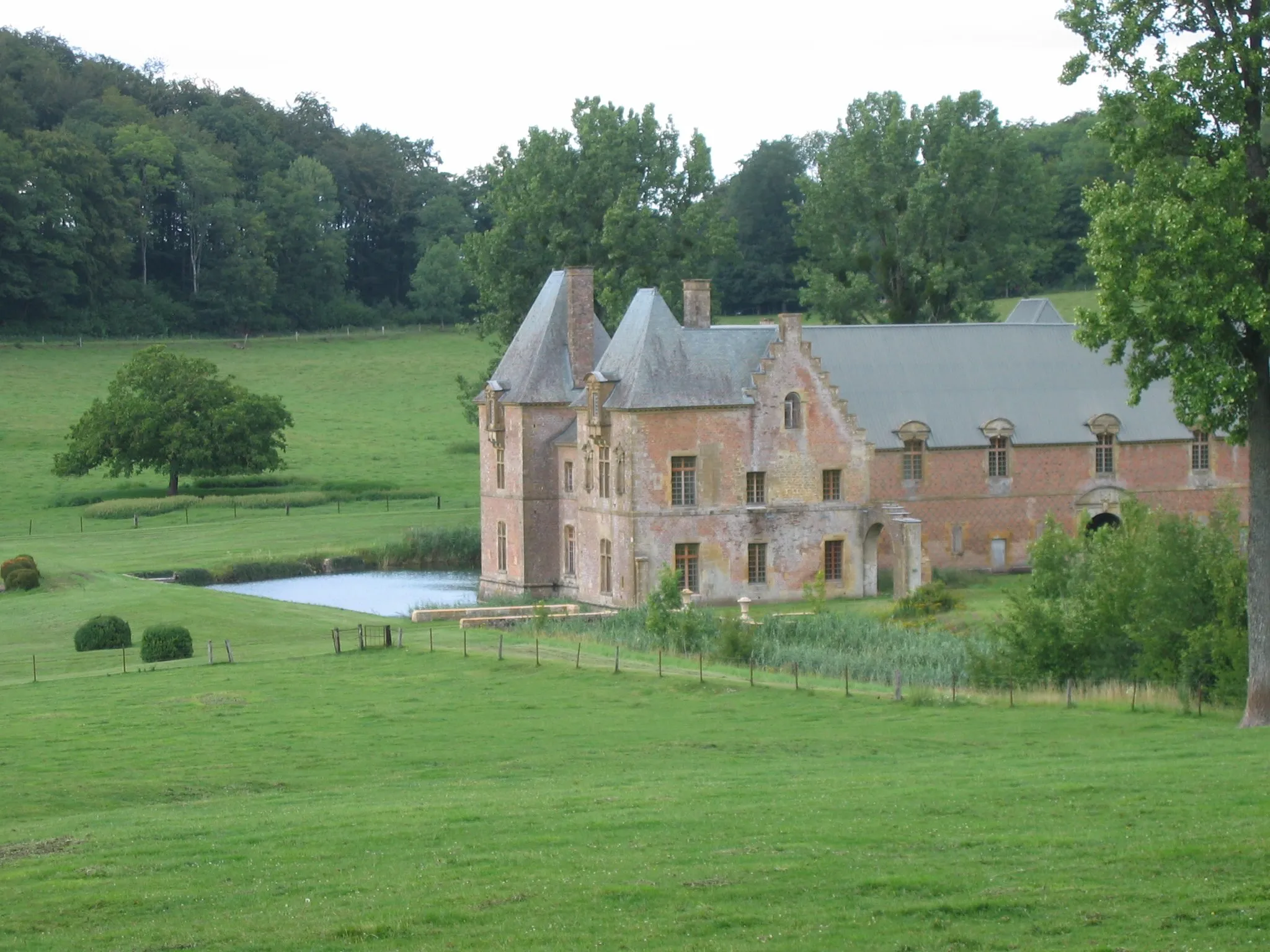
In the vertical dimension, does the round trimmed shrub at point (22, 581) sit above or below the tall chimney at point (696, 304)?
below

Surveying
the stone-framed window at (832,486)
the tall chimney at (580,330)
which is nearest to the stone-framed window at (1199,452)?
the stone-framed window at (832,486)

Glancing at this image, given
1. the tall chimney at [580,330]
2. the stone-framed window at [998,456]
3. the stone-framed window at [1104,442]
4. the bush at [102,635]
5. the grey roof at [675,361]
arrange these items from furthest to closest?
the stone-framed window at [1104,442] < the stone-framed window at [998,456] < the tall chimney at [580,330] < the grey roof at [675,361] < the bush at [102,635]

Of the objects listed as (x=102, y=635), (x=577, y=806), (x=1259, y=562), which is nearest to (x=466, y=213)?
(x=102, y=635)

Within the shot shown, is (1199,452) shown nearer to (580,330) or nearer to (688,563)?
(688,563)

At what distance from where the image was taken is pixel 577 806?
23.4m

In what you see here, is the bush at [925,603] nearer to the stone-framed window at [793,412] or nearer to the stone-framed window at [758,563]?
the stone-framed window at [758,563]

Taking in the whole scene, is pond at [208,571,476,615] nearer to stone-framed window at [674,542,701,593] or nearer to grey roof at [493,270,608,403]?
grey roof at [493,270,608,403]

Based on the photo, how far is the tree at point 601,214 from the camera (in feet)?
244

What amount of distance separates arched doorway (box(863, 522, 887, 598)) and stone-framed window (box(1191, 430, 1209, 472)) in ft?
38.3

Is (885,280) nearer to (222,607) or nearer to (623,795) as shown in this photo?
(222,607)

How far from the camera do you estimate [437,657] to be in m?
42.2

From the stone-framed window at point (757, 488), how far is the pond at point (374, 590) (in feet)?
30.1

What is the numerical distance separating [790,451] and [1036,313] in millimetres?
16510

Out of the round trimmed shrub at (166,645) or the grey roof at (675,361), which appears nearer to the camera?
the round trimmed shrub at (166,645)
